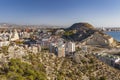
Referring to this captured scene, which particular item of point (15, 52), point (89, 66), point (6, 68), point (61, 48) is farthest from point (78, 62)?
point (6, 68)

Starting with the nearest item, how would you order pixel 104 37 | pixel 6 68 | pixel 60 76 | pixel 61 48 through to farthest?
pixel 6 68 → pixel 60 76 → pixel 61 48 → pixel 104 37

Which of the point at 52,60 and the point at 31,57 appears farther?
the point at 52,60

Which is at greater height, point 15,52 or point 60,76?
point 15,52

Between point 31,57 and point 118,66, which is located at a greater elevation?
point 31,57

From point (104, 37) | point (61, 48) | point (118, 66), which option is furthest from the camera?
point (104, 37)

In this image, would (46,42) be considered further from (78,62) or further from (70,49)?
(78,62)

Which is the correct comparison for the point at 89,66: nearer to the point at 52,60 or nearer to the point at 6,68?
the point at 52,60

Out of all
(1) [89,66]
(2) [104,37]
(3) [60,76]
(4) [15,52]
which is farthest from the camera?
(2) [104,37]

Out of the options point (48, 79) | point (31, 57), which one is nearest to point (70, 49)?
point (31, 57)

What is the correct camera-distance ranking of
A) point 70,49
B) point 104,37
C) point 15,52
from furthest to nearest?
1. point 104,37
2. point 70,49
3. point 15,52

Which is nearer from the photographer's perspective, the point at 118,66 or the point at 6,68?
the point at 6,68
